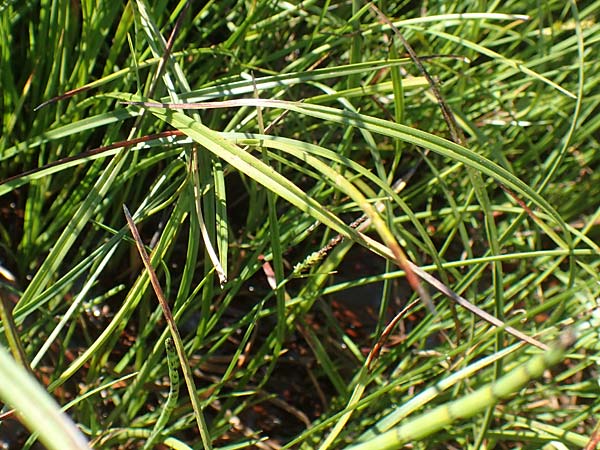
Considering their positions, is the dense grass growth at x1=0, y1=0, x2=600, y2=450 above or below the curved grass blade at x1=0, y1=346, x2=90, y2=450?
below

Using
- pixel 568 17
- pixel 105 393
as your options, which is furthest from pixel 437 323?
pixel 568 17

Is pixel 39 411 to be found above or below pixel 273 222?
above

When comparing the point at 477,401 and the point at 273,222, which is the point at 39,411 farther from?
the point at 273,222

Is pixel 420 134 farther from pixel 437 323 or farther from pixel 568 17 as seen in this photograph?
pixel 568 17

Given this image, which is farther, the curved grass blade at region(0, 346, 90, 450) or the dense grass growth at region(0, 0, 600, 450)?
the dense grass growth at region(0, 0, 600, 450)

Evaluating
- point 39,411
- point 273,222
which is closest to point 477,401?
point 39,411

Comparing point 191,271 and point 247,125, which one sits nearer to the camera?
point 191,271

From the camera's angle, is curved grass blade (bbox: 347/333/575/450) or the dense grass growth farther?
the dense grass growth

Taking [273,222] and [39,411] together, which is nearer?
[39,411]
